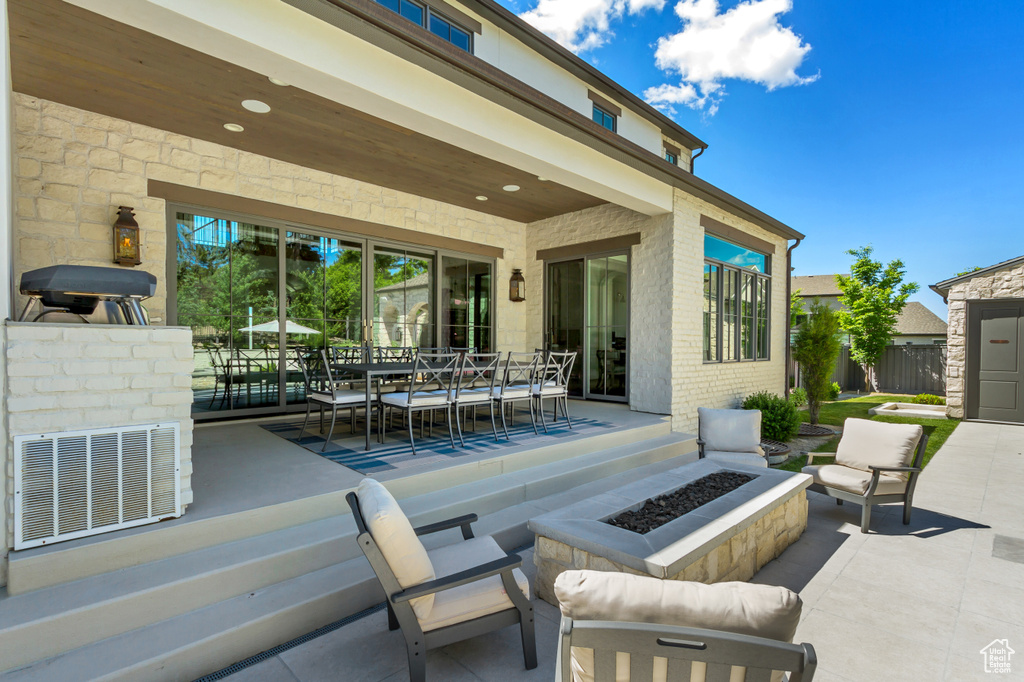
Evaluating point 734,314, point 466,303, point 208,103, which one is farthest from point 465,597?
point 734,314

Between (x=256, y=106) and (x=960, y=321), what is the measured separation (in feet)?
40.8

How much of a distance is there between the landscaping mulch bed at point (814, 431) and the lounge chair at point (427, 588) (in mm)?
7700

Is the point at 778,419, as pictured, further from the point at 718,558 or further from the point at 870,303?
the point at 870,303

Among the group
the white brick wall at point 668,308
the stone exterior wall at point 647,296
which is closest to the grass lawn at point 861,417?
the white brick wall at point 668,308

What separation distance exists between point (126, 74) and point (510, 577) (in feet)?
15.2

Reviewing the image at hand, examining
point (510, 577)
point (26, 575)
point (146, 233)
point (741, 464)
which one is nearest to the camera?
point (510, 577)

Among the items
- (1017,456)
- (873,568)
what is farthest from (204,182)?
(1017,456)

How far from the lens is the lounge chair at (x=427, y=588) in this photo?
177cm

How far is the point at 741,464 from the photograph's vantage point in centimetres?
413

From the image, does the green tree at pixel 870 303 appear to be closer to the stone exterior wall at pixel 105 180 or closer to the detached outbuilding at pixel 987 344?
the detached outbuilding at pixel 987 344

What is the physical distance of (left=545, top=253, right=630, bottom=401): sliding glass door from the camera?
24.4ft

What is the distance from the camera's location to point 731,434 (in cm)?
472

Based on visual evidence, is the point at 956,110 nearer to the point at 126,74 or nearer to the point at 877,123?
the point at 877,123

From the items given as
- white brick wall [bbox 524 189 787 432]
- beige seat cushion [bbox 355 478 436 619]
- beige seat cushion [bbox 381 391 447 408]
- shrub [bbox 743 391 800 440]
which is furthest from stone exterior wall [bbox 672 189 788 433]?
beige seat cushion [bbox 355 478 436 619]
